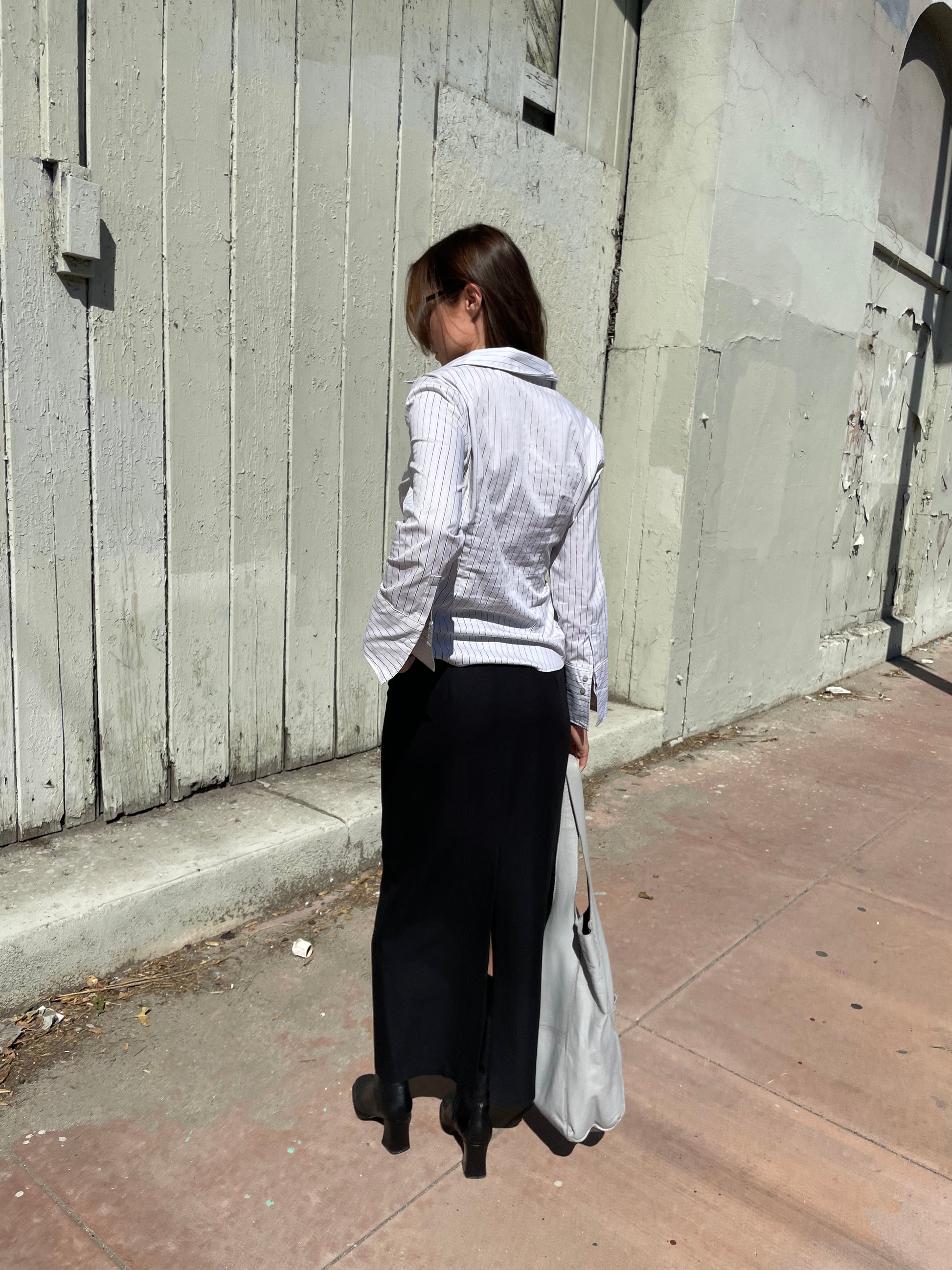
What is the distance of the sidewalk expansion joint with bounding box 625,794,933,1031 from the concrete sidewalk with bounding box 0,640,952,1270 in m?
0.01

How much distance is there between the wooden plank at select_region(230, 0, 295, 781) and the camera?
299 cm

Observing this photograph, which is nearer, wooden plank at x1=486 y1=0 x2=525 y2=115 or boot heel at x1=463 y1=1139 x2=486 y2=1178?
boot heel at x1=463 y1=1139 x2=486 y2=1178

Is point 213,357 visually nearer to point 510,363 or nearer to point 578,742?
point 510,363

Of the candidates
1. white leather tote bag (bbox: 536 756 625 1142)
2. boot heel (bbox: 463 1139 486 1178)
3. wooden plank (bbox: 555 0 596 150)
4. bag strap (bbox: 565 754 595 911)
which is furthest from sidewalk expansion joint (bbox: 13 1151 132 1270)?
wooden plank (bbox: 555 0 596 150)

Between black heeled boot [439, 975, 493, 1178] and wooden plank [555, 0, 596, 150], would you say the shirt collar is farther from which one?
wooden plank [555, 0, 596, 150]

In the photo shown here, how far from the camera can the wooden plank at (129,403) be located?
8.71ft

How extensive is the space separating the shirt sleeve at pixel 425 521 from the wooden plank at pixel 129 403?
4.39 ft

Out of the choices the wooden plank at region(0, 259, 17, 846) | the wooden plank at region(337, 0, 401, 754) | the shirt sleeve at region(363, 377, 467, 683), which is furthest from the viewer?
the wooden plank at region(337, 0, 401, 754)

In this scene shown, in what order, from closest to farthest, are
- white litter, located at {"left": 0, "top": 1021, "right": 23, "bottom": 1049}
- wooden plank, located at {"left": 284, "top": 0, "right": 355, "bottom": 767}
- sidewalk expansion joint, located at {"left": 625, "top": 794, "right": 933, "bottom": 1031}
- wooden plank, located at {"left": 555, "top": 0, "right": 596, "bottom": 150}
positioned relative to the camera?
1. white litter, located at {"left": 0, "top": 1021, "right": 23, "bottom": 1049}
2. sidewalk expansion joint, located at {"left": 625, "top": 794, "right": 933, "bottom": 1031}
3. wooden plank, located at {"left": 284, "top": 0, "right": 355, "bottom": 767}
4. wooden plank, located at {"left": 555, "top": 0, "right": 596, "bottom": 150}

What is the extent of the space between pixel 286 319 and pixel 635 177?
2302mm

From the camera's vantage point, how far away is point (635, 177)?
15.3 feet

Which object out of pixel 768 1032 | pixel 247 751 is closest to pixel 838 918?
pixel 768 1032

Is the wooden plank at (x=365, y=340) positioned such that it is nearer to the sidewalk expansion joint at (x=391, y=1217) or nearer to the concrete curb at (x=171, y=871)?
the concrete curb at (x=171, y=871)

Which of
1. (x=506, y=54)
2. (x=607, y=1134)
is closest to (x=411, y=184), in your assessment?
(x=506, y=54)
